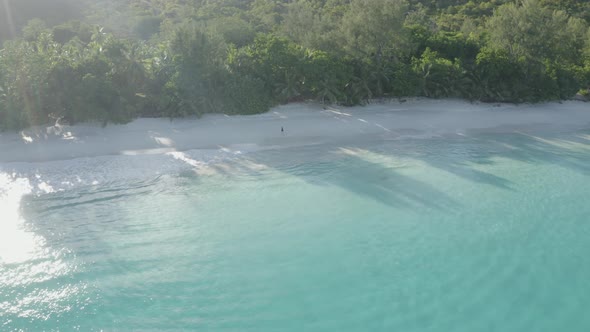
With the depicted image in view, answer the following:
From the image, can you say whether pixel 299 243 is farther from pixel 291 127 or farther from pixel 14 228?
pixel 291 127

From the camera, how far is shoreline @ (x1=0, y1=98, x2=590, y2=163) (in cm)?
2123

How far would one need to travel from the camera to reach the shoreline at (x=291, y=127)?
836 inches

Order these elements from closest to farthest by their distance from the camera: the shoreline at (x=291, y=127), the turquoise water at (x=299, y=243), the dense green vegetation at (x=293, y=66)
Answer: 1. the turquoise water at (x=299, y=243)
2. the shoreline at (x=291, y=127)
3. the dense green vegetation at (x=293, y=66)

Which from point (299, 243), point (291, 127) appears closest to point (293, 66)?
point (291, 127)

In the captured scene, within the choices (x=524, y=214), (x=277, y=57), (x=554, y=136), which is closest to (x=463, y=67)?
(x=554, y=136)

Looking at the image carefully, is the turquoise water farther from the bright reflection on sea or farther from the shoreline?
the shoreline

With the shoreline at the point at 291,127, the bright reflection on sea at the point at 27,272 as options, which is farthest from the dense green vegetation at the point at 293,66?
the bright reflection on sea at the point at 27,272

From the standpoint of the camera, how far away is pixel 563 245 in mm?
14266

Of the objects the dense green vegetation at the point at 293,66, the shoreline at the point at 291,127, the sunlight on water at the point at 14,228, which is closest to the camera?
the sunlight on water at the point at 14,228

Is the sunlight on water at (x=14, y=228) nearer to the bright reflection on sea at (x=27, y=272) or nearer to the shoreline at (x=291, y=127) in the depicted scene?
the bright reflection on sea at (x=27, y=272)

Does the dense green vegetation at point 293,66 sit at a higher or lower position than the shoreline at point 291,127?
higher

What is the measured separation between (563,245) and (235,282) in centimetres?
1089

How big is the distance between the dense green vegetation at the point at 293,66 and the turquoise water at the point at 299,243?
4457 millimetres

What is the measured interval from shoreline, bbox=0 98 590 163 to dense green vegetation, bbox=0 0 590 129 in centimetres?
69
